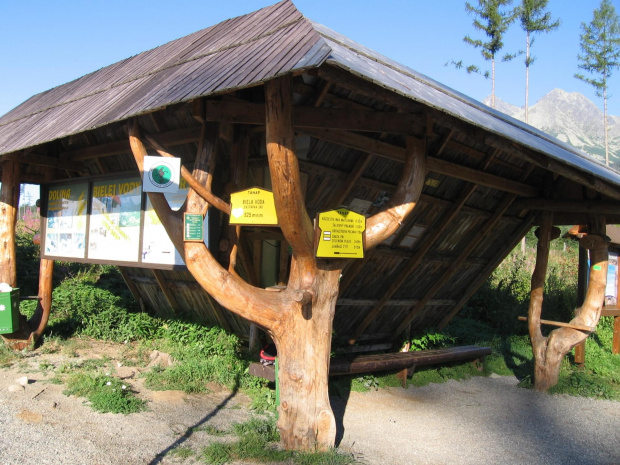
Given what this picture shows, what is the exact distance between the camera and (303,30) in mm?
5020

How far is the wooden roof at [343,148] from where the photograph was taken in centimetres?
504

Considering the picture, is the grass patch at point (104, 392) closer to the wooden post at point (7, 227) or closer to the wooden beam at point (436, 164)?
the wooden post at point (7, 227)

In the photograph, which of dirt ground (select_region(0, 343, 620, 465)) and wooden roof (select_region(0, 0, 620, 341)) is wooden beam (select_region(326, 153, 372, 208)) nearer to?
wooden roof (select_region(0, 0, 620, 341))

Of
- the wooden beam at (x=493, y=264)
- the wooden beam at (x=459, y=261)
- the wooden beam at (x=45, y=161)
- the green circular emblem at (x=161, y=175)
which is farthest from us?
the wooden beam at (x=493, y=264)

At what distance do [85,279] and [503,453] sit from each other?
9731 mm

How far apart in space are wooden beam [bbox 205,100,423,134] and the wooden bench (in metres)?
2.83

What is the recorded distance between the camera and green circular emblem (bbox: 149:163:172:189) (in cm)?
517

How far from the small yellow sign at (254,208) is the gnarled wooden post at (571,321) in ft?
18.0

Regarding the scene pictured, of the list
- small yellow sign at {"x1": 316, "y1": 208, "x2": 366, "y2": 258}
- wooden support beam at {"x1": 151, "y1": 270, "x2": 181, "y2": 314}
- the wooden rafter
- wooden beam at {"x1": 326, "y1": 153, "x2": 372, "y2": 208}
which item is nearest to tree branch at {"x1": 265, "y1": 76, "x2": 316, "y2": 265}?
small yellow sign at {"x1": 316, "y1": 208, "x2": 366, "y2": 258}

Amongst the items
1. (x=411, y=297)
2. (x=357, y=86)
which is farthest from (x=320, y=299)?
(x=411, y=297)

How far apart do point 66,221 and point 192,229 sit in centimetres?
384

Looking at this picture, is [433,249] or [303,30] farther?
[433,249]

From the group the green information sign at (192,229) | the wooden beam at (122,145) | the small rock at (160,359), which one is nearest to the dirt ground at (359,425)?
the small rock at (160,359)

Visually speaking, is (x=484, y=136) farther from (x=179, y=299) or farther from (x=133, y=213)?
(x=179, y=299)
